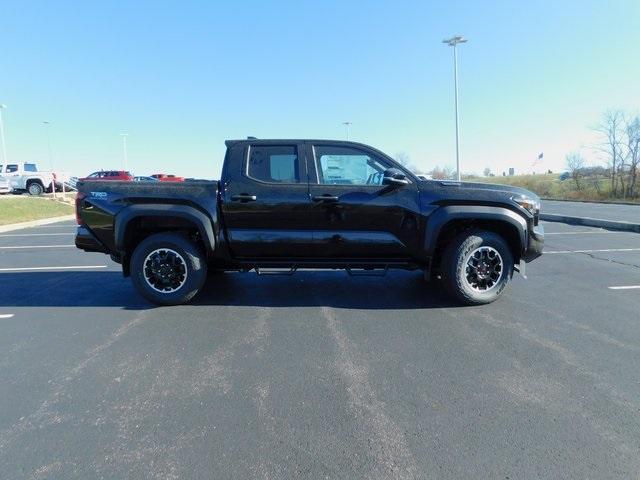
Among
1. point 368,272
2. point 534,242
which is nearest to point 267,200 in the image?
point 368,272

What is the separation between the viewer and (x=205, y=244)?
4906 mm

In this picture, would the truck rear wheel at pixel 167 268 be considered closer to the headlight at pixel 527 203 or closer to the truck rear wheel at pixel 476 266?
the truck rear wheel at pixel 476 266

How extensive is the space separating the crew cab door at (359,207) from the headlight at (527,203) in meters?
1.19

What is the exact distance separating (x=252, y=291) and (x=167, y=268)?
122 cm

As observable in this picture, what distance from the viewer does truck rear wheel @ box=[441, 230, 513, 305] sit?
490 cm

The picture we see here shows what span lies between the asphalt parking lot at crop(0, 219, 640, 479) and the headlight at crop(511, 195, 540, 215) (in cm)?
114

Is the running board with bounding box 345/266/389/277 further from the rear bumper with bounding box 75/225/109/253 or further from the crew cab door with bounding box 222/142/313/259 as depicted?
the rear bumper with bounding box 75/225/109/253

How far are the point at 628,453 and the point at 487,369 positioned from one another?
3.65ft

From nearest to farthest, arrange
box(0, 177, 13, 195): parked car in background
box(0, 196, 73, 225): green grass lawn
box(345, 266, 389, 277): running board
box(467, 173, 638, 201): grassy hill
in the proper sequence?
box(345, 266, 389, 277): running board
box(0, 196, 73, 225): green grass lawn
box(0, 177, 13, 195): parked car in background
box(467, 173, 638, 201): grassy hill

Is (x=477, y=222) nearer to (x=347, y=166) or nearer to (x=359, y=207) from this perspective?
(x=359, y=207)

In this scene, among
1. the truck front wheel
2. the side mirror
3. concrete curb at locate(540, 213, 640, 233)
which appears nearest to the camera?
the side mirror

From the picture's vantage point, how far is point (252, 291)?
577 cm

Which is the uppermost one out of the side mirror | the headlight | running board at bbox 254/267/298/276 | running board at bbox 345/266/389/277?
the side mirror

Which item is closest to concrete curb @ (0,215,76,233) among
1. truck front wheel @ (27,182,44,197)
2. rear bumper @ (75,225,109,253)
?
truck front wheel @ (27,182,44,197)
